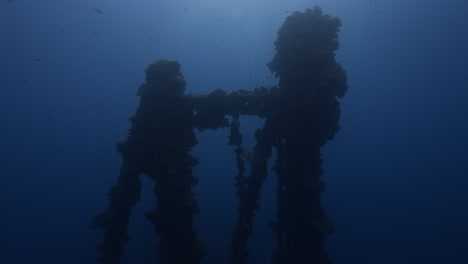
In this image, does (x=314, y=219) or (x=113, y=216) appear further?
(x=113, y=216)

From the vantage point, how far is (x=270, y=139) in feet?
35.7

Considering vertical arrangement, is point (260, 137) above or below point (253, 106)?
below

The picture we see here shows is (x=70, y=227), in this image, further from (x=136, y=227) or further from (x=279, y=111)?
(x=279, y=111)

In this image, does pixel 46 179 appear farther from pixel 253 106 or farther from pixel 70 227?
pixel 253 106

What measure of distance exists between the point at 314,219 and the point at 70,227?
86.2 metres

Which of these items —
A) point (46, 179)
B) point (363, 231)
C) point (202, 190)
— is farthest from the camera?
point (46, 179)

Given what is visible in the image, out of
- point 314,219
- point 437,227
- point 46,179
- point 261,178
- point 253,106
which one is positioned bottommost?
point 314,219

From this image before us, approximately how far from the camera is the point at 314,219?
34.2 feet

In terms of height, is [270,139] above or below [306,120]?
below

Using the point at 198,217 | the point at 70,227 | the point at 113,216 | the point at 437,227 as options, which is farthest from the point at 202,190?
the point at 113,216

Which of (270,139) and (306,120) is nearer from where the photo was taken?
(306,120)

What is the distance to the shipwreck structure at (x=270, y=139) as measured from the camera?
10.4 m

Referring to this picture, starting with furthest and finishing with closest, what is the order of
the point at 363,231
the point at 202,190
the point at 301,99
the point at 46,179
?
1. the point at 46,179
2. the point at 202,190
3. the point at 363,231
4. the point at 301,99

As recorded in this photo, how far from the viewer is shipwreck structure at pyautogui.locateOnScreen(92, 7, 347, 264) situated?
10.4 metres
